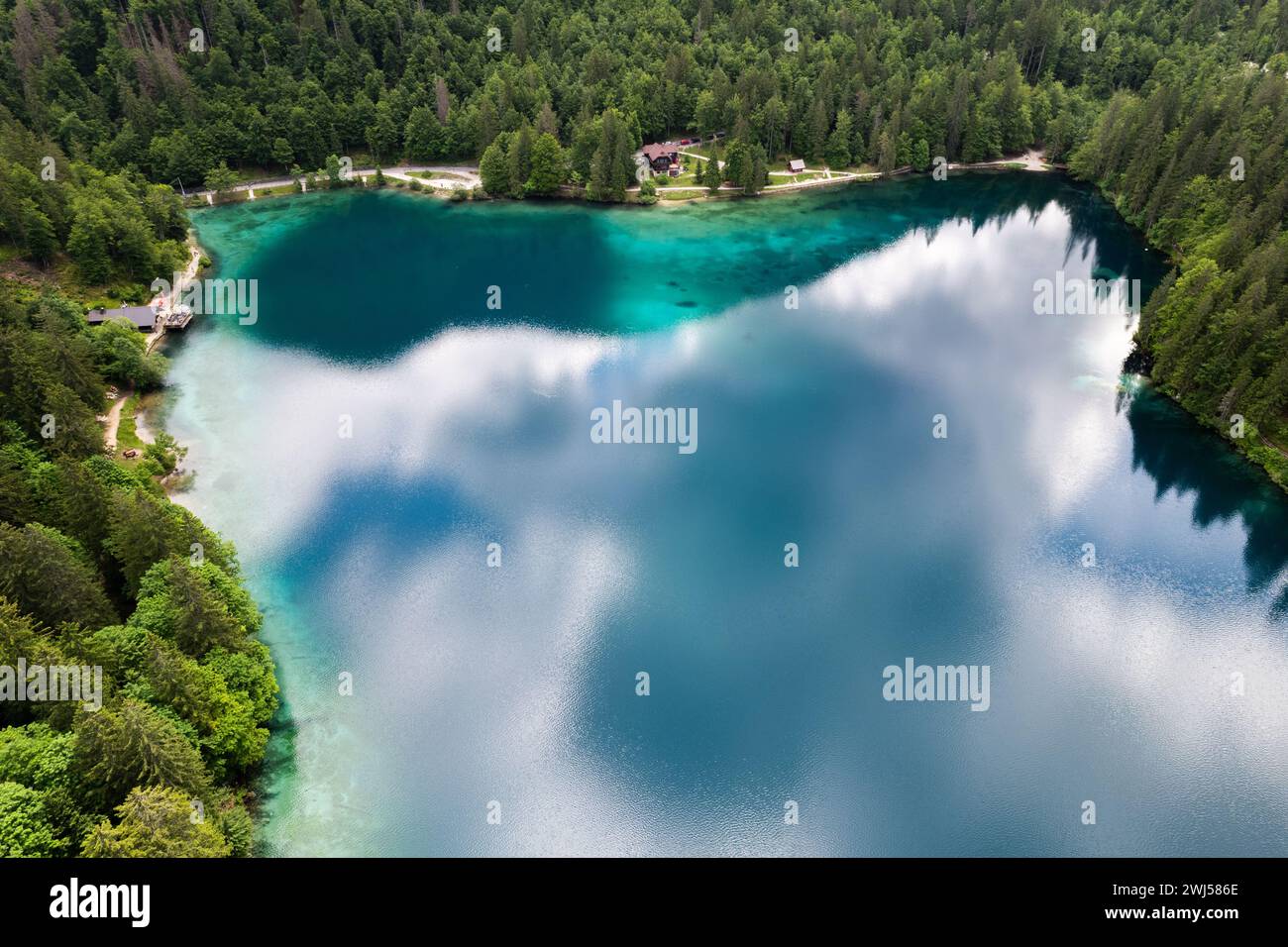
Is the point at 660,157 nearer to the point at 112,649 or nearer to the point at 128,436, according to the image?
the point at 128,436

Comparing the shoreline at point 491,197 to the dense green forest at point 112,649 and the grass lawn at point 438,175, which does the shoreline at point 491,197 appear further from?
the dense green forest at point 112,649

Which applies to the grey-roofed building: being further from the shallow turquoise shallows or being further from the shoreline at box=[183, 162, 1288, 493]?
the shoreline at box=[183, 162, 1288, 493]

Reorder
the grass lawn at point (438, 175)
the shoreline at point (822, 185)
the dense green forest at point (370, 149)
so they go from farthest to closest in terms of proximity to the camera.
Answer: the grass lawn at point (438, 175)
the shoreline at point (822, 185)
the dense green forest at point (370, 149)

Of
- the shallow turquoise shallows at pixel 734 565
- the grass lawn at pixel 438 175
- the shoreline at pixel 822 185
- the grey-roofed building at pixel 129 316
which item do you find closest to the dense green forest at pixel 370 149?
the shoreline at pixel 822 185

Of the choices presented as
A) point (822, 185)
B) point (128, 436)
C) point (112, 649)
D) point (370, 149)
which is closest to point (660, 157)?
point (822, 185)

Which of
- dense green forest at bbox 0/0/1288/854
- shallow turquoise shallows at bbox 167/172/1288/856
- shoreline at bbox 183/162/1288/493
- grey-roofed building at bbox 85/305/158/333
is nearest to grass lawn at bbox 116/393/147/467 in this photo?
dense green forest at bbox 0/0/1288/854

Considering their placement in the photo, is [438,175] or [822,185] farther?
[822,185]
